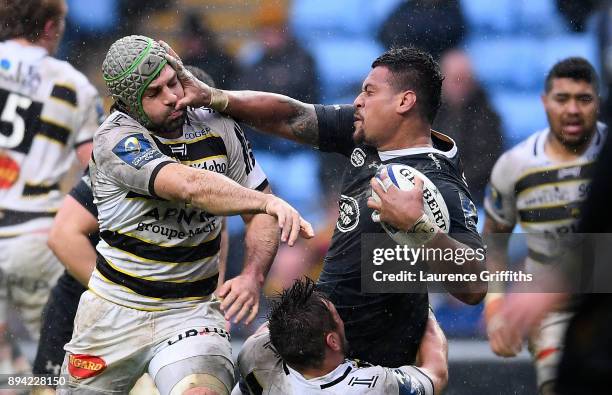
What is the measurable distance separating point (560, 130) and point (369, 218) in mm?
2447

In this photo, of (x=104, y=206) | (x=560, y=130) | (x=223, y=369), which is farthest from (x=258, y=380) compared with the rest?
(x=560, y=130)

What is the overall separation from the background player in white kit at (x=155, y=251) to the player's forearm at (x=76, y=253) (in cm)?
83

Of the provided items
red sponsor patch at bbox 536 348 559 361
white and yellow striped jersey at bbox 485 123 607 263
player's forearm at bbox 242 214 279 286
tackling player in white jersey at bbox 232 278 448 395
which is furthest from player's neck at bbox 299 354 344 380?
white and yellow striped jersey at bbox 485 123 607 263

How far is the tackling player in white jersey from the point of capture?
4473 millimetres

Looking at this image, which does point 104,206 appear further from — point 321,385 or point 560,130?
point 560,130

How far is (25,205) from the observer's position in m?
7.53

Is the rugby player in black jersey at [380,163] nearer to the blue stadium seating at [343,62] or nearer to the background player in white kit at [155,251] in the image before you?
the background player in white kit at [155,251]

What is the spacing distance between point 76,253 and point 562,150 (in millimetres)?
3063

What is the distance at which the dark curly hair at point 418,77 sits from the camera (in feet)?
16.6

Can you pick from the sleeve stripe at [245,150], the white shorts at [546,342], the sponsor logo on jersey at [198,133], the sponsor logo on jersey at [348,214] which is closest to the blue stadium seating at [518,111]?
the white shorts at [546,342]

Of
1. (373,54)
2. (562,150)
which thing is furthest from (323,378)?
(373,54)

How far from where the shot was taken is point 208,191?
4.36 metres

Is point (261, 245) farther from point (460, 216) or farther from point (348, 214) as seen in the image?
point (460, 216)

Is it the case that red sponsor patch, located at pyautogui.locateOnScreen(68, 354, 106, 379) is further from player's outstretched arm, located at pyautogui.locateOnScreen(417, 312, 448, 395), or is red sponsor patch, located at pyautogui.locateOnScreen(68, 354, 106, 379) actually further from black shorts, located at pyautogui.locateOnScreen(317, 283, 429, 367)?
player's outstretched arm, located at pyautogui.locateOnScreen(417, 312, 448, 395)
